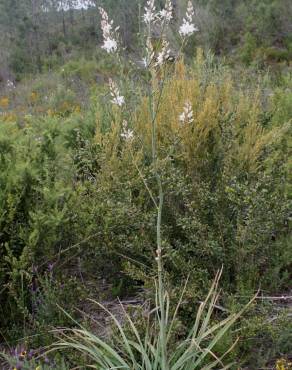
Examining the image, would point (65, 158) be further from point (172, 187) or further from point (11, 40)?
point (11, 40)

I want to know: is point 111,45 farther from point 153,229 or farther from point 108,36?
point 153,229

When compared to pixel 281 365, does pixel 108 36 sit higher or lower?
higher

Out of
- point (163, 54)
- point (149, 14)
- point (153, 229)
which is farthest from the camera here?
point (153, 229)

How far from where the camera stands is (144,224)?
2.91m

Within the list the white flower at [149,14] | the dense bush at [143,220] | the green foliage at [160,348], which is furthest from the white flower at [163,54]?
the green foliage at [160,348]

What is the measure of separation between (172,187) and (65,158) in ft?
3.87

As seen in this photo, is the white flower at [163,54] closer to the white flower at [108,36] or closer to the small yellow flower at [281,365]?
the white flower at [108,36]

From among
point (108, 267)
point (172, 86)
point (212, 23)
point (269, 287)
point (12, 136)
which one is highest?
point (212, 23)

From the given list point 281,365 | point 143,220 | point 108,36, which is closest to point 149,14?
point 108,36

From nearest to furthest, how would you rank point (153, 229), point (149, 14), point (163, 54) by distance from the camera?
point (149, 14)
point (163, 54)
point (153, 229)

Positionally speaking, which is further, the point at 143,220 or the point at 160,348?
the point at 143,220

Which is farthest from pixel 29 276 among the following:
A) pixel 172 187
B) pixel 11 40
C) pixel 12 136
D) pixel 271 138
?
pixel 11 40

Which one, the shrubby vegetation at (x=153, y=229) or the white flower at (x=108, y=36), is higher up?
the white flower at (x=108, y=36)

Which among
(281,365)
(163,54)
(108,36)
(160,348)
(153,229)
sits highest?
(108,36)
